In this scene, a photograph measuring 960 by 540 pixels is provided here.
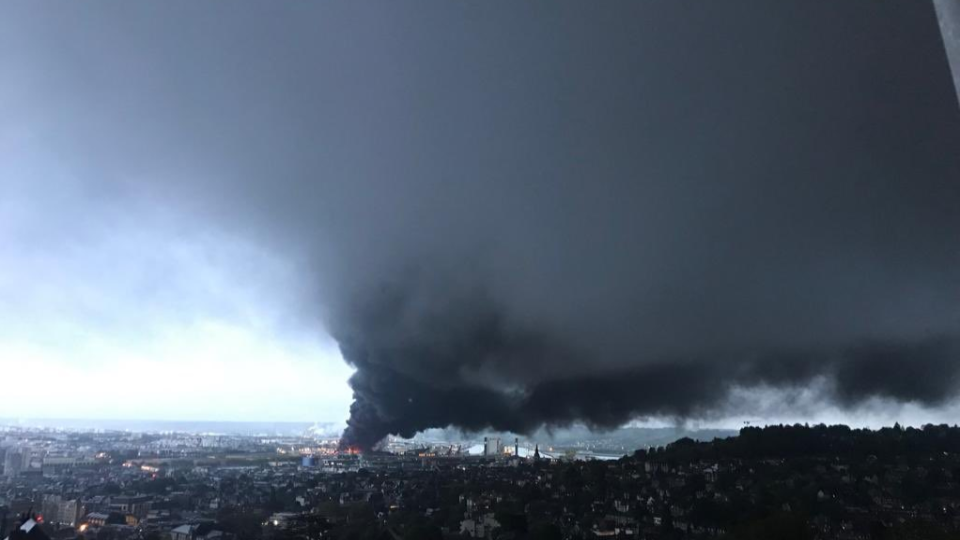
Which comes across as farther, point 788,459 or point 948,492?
point 788,459

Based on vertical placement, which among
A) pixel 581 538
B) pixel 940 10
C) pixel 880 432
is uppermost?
pixel 940 10

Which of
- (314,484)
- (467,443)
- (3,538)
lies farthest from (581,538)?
(467,443)

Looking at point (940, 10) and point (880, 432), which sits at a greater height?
point (940, 10)

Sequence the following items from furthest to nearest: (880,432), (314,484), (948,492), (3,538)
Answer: (880,432) → (314,484) → (948,492) → (3,538)

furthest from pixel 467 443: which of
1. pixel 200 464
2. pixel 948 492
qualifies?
pixel 948 492

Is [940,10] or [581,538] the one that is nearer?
[940,10]

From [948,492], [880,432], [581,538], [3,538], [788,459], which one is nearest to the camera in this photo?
[3,538]

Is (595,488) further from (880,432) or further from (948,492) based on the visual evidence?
(880,432)

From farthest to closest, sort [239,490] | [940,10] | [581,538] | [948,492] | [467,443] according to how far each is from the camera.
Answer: [467,443]
[239,490]
[948,492]
[581,538]
[940,10]

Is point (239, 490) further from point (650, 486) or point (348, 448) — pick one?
point (348, 448)
